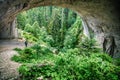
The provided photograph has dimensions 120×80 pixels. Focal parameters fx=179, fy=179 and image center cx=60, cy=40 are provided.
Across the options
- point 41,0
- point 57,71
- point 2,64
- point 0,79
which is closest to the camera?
point 0,79

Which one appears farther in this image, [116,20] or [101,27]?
[101,27]

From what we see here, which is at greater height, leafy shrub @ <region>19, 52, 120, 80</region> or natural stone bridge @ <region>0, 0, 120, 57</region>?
natural stone bridge @ <region>0, 0, 120, 57</region>

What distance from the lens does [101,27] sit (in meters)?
16.4

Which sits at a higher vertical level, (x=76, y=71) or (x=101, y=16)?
(x=101, y=16)

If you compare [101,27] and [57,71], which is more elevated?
[101,27]

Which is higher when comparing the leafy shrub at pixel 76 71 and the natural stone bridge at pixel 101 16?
the natural stone bridge at pixel 101 16

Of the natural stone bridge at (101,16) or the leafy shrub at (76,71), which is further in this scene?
the natural stone bridge at (101,16)

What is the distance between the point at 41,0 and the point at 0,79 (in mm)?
7489

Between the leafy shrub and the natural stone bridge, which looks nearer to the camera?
the leafy shrub

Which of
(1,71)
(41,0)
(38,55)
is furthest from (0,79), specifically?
(41,0)

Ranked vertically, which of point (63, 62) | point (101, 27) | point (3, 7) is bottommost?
point (63, 62)

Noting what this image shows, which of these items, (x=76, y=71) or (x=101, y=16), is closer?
(x=76, y=71)

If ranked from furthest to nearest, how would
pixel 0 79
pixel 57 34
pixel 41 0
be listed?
pixel 57 34 → pixel 41 0 → pixel 0 79

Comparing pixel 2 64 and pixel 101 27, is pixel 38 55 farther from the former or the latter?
pixel 101 27
